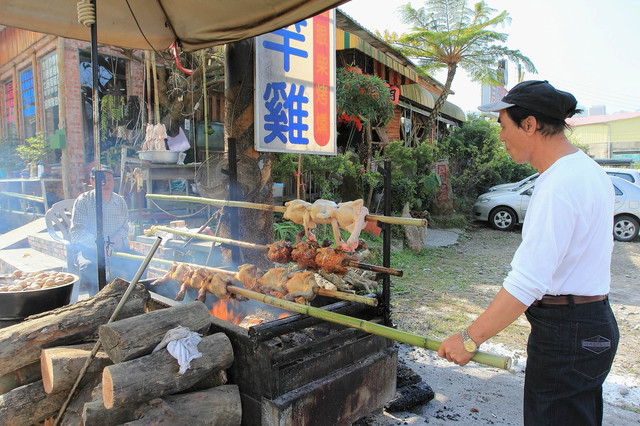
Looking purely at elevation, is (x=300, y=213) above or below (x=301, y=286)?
above

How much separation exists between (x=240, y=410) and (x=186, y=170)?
705 centimetres

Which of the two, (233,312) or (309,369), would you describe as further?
(233,312)

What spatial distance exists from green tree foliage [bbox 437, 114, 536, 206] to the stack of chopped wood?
17196mm

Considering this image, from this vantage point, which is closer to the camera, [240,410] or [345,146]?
[240,410]

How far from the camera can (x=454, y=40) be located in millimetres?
18422

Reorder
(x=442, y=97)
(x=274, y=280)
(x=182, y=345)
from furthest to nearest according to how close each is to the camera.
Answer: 1. (x=442, y=97)
2. (x=274, y=280)
3. (x=182, y=345)

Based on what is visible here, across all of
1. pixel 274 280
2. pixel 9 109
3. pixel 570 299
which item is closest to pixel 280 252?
pixel 274 280

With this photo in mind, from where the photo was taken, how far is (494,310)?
6.49 ft

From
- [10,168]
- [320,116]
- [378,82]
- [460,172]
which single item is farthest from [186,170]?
[460,172]

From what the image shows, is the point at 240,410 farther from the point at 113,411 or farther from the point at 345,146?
the point at 345,146

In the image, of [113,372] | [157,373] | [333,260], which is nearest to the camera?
[113,372]

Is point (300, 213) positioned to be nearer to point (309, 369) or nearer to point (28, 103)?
point (309, 369)

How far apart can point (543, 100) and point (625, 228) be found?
15.1 metres

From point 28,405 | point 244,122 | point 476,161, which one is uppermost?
point 476,161
